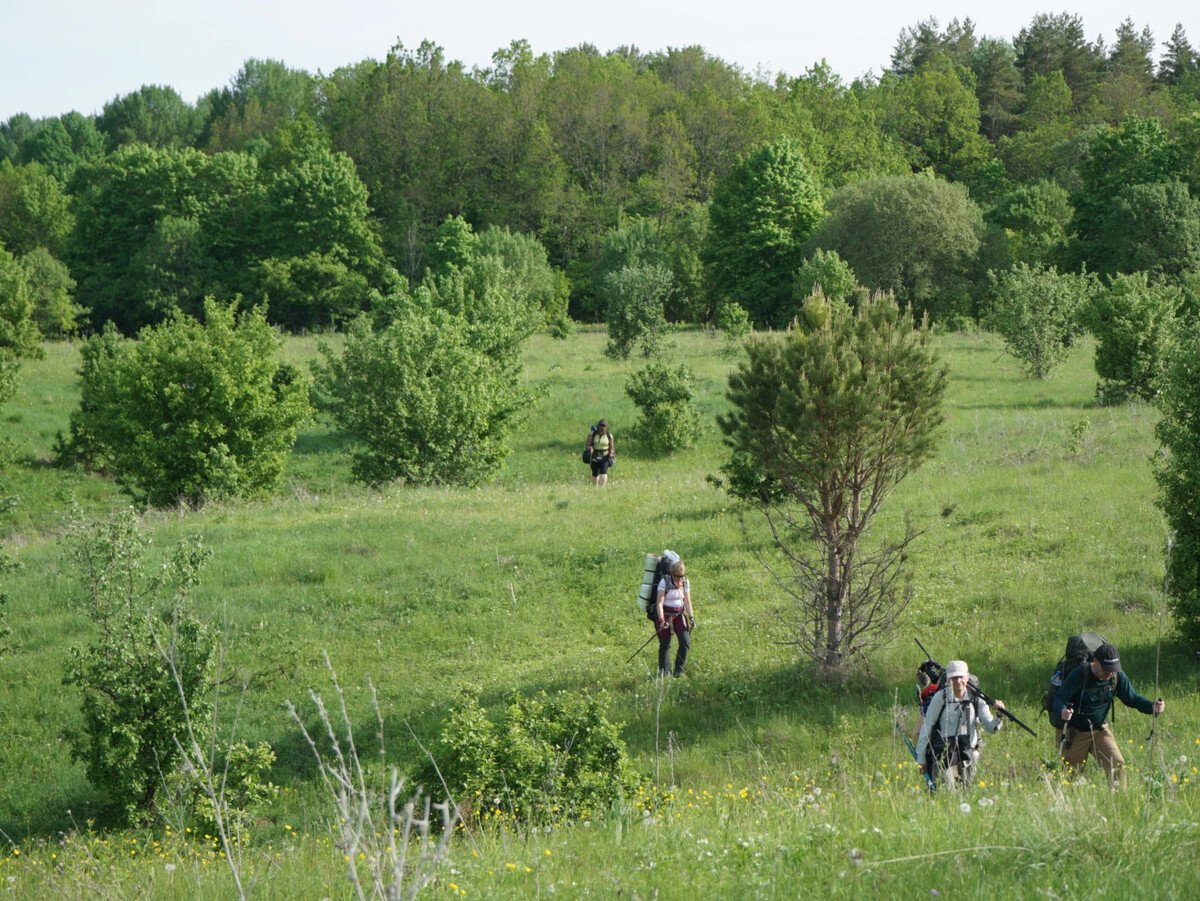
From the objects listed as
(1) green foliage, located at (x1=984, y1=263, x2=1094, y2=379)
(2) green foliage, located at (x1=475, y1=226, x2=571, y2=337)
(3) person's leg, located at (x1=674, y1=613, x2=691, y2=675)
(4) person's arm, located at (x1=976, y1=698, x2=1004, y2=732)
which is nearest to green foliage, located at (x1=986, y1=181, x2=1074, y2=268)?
(1) green foliage, located at (x1=984, y1=263, x2=1094, y2=379)

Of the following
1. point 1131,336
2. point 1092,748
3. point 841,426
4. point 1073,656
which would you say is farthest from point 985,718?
point 1131,336

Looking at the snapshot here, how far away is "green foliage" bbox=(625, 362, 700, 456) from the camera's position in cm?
2800

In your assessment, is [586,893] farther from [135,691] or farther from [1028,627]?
[1028,627]

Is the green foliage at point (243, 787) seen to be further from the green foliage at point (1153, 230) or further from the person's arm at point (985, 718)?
the green foliage at point (1153, 230)

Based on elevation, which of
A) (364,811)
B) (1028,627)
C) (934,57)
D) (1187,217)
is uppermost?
(934,57)

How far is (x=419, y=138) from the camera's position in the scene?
8000 cm

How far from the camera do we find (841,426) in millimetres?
10852

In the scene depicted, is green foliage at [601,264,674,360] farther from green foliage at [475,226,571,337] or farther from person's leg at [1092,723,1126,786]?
person's leg at [1092,723,1126,786]

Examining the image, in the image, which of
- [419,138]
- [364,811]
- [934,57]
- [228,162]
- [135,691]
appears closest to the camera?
[364,811]

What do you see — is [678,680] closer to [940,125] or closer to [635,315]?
[635,315]

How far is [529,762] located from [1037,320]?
1225 inches

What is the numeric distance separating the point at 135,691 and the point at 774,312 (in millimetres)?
56244

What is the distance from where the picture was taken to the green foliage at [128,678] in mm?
9695

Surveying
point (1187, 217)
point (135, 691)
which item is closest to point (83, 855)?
point (135, 691)
